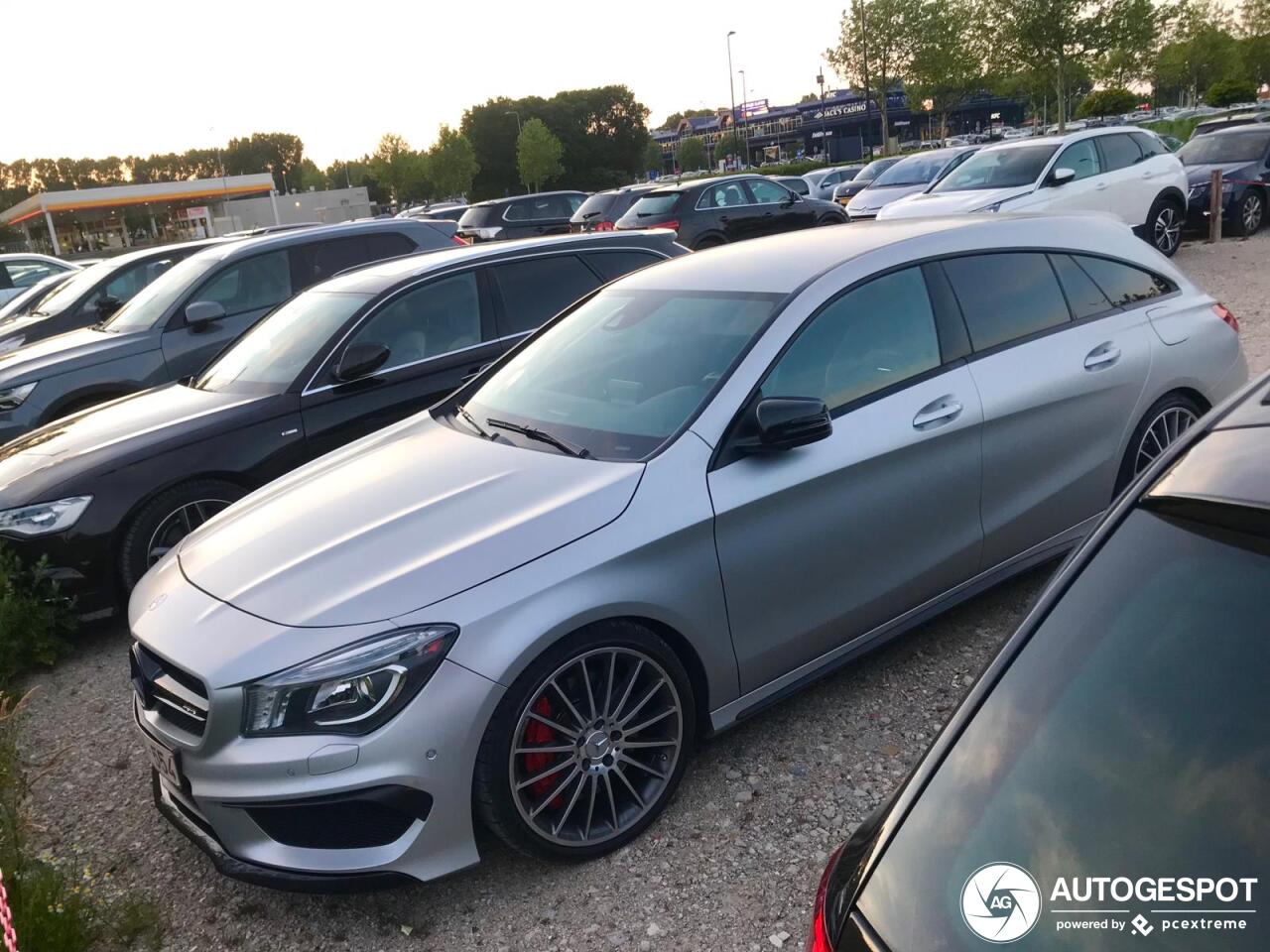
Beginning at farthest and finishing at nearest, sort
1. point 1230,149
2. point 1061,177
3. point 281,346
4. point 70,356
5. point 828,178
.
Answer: point 828,178 → point 1230,149 → point 1061,177 → point 70,356 → point 281,346

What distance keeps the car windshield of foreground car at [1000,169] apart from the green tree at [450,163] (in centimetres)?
6617

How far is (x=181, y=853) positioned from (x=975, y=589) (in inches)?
120

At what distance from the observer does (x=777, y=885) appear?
2.92 m

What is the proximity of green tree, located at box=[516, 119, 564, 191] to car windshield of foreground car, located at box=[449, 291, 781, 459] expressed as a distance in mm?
73357

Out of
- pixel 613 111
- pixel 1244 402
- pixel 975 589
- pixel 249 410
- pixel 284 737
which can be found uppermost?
pixel 613 111

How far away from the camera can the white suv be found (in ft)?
38.1

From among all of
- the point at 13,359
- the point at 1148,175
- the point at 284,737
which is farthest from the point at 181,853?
the point at 1148,175

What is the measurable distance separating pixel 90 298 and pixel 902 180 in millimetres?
12669

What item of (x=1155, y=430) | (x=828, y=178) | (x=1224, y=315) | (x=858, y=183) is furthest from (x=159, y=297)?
(x=828, y=178)

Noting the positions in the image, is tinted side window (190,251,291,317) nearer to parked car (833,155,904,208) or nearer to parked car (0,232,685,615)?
parked car (0,232,685,615)

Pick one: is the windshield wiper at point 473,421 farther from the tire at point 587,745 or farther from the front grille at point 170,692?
the front grille at point 170,692

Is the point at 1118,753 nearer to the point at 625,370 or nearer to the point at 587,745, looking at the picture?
the point at 587,745

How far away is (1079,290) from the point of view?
438 cm

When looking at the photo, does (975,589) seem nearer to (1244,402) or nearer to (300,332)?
(1244,402)
